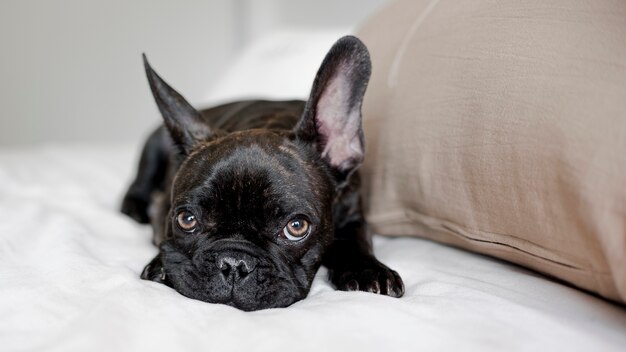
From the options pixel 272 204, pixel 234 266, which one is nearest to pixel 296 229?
pixel 272 204

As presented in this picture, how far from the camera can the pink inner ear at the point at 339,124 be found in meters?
1.72

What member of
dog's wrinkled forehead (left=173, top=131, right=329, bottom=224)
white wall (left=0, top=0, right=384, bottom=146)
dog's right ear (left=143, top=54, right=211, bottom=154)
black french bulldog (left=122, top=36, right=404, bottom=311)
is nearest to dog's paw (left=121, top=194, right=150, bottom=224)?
black french bulldog (left=122, top=36, right=404, bottom=311)

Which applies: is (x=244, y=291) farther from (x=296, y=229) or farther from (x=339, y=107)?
(x=339, y=107)

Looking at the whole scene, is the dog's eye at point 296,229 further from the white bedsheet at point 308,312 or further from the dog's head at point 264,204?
the white bedsheet at point 308,312

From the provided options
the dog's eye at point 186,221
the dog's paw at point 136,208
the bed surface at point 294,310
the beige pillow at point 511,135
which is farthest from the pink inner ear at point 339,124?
the dog's paw at point 136,208

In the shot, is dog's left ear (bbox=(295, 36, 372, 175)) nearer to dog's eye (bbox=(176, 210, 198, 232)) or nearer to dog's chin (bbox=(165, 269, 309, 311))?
dog's eye (bbox=(176, 210, 198, 232))

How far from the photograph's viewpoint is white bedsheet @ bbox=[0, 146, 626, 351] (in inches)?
42.4

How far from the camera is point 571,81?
48.1 inches

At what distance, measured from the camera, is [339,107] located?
175 cm

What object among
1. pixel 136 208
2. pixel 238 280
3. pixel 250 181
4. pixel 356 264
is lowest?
pixel 136 208

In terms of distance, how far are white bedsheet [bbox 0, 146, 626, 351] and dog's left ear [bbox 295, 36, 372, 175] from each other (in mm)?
304

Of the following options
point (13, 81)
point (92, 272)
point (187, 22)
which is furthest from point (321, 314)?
point (13, 81)

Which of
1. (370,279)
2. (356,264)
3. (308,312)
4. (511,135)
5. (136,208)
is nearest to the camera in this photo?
(308,312)

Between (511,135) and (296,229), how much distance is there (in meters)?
0.52
